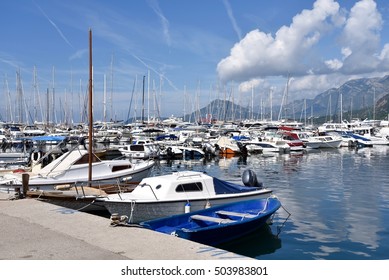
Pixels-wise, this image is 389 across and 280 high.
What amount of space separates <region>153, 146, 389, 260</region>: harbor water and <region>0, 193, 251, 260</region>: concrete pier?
4788mm

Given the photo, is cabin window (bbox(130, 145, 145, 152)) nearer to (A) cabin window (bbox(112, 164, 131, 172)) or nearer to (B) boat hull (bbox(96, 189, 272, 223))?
(A) cabin window (bbox(112, 164, 131, 172))

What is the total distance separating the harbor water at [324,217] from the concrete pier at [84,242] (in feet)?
15.7

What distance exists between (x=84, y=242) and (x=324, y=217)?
491 inches

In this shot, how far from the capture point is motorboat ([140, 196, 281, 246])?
1320 cm

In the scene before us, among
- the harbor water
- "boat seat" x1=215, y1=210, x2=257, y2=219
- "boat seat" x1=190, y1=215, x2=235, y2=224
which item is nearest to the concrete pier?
"boat seat" x1=190, y1=215, x2=235, y2=224

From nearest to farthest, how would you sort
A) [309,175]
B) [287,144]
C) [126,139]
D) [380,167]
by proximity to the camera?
[309,175], [380,167], [287,144], [126,139]

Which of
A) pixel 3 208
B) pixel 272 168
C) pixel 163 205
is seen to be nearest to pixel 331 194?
pixel 163 205

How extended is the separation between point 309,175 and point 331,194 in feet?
31.9

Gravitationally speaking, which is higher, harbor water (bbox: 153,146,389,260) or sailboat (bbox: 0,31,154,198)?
sailboat (bbox: 0,31,154,198)

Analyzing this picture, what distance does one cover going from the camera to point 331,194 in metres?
25.3

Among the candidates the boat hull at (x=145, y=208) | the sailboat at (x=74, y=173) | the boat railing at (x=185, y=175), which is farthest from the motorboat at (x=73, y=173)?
the boat hull at (x=145, y=208)

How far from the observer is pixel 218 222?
1448 centimetres

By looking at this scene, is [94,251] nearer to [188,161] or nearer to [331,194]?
[331,194]

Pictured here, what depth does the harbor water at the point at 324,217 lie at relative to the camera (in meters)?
14.1
